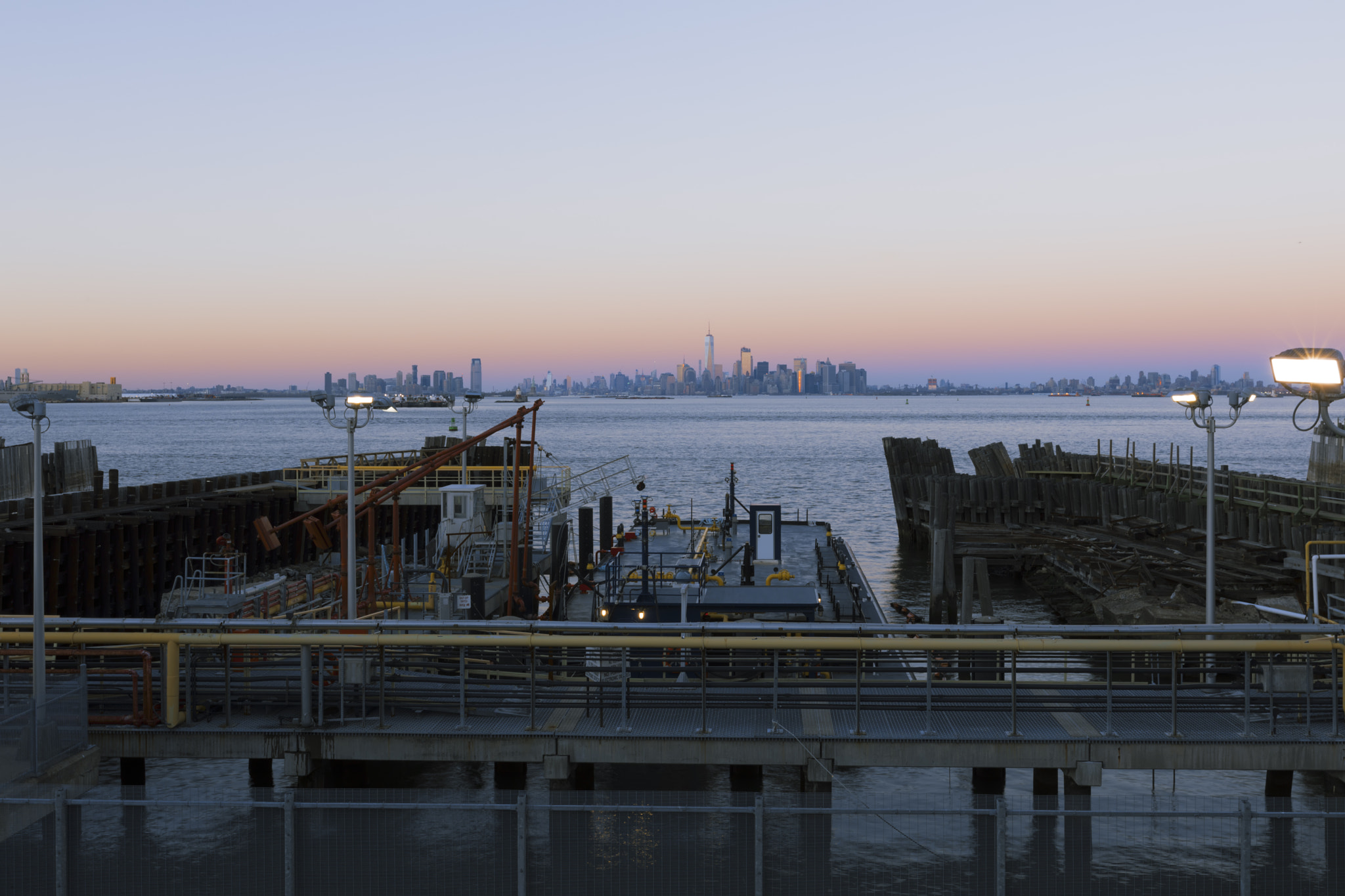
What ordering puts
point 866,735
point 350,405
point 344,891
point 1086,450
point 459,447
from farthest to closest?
1. point 1086,450
2. point 459,447
3. point 350,405
4. point 866,735
5. point 344,891

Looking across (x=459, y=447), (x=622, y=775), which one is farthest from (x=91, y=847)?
(x=459, y=447)

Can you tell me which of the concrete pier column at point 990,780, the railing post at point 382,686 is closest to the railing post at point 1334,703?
the concrete pier column at point 990,780

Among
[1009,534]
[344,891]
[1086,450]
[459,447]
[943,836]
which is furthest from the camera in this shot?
[1086,450]

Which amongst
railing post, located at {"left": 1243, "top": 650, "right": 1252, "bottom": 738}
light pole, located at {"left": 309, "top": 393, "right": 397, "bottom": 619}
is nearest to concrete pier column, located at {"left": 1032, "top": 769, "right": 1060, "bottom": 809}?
railing post, located at {"left": 1243, "top": 650, "right": 1252, "bottom": 738}

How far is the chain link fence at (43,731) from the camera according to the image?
11094 millimetres

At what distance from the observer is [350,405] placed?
19984 millimetres

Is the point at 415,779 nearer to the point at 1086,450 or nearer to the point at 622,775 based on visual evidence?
the point at 622,775

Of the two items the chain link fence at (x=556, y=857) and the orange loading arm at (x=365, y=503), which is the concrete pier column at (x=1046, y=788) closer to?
the chain link fence at (x=556, y=857)

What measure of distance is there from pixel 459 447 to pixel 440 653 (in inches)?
536

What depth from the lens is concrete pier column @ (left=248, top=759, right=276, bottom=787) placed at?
1414 centimetres

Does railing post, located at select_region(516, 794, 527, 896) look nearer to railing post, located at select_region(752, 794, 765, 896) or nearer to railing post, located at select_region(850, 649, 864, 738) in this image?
railing post, located at select_region(752, 794, 765, 896)

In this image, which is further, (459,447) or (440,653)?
(459,447)

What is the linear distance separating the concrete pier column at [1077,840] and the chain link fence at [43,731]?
33.4ft

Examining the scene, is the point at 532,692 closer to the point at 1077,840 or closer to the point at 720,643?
the point at 720,643
